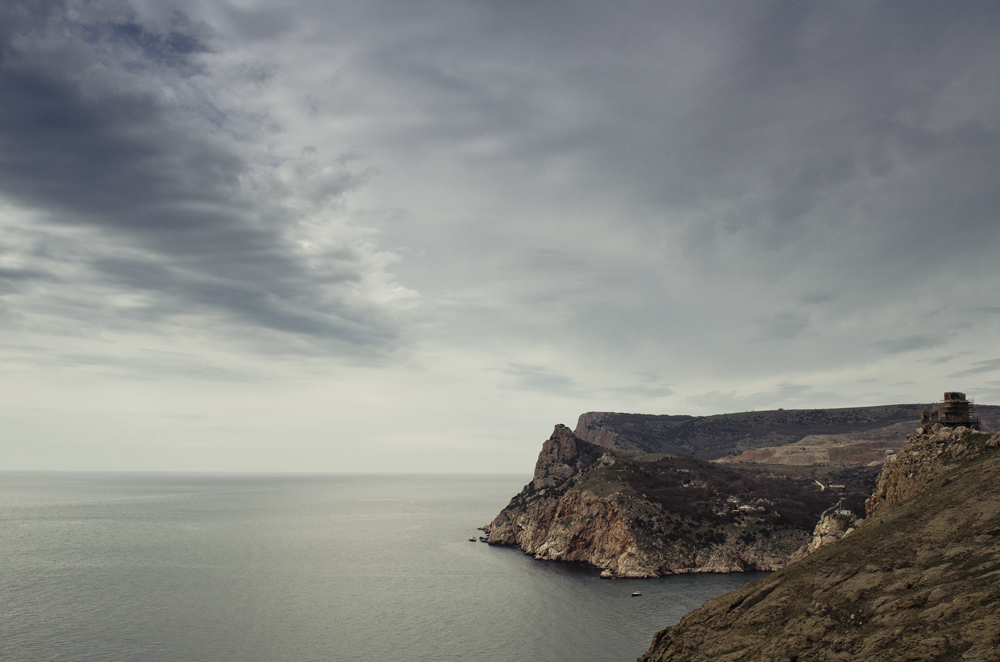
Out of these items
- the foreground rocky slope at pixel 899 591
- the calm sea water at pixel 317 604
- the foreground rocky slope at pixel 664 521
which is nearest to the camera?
the foreground rocky slope at pixel 899 591

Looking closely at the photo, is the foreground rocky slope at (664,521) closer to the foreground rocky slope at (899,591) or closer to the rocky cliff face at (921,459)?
the rocky cliff face at (921,459)

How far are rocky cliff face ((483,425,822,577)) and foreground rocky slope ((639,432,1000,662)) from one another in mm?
90762

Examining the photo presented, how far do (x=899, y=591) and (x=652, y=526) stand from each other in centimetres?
11514

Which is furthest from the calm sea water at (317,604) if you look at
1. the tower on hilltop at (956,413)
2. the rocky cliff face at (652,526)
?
the tower on hilltop at (956,413)

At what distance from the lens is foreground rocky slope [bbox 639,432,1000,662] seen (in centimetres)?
2775

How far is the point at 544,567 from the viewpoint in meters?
138

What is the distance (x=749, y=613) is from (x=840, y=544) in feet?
34.5

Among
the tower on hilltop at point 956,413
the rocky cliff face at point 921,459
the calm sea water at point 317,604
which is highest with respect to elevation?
the tower on hilltop at point 956,413

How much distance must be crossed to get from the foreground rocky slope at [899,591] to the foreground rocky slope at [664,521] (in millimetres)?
90953

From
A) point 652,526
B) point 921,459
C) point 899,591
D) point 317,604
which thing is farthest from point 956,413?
point 317,604

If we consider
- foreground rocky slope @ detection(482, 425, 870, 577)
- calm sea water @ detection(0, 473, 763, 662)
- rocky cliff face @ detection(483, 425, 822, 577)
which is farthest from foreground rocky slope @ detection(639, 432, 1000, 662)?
foreground rocky slope @ detection(482, 425, 870, 577)

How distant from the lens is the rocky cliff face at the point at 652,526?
133625 millimetres

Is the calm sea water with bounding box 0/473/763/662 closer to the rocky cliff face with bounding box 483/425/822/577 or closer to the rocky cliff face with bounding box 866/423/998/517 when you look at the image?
the rocky cliff face with bounding box 483/425/822/577

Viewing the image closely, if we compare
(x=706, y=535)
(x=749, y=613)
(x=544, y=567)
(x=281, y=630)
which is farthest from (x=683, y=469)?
(x=749, y=613)
